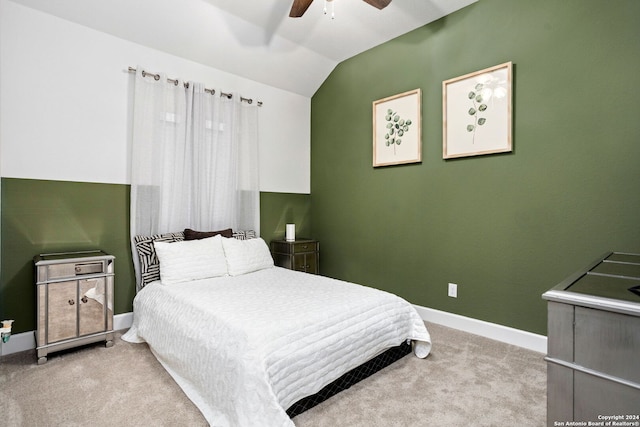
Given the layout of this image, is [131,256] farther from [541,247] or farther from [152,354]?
[541,247]

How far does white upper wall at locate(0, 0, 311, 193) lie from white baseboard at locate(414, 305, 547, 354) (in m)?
3.24

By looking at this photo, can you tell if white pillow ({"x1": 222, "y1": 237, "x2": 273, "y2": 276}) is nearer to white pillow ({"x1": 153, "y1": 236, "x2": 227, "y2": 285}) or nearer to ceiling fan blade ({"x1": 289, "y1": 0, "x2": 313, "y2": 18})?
white pillow ({"x1": 153, "y1": 236, "x2": 227, "y2": 285})

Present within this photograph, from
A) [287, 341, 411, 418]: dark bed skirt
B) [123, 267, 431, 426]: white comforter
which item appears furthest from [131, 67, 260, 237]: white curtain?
[287, 341, 411, 418]: dark bed skirt

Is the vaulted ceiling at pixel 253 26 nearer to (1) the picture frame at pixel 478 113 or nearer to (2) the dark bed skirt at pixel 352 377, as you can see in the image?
(1) the picture frame at pixel 478 113

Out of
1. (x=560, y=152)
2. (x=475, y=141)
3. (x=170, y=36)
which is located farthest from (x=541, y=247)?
(x=170, y=36)

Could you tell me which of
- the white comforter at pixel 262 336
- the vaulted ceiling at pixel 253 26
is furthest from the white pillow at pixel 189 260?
the vaulted ceiling at pixel 253 26

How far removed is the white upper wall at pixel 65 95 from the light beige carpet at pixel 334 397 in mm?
1524

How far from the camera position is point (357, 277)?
3.91 meters

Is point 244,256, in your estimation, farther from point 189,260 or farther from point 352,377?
point 352,377

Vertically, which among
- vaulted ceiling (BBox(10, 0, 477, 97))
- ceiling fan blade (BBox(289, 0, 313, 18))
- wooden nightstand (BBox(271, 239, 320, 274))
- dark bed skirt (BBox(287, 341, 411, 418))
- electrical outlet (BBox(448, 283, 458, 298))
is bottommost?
dark bed skirt (BBox(287, 341, 411, 418))

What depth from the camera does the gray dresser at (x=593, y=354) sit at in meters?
0.81

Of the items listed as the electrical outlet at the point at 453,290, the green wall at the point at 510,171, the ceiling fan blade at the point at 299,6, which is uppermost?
the ceiling fan blade at the point at 299,6

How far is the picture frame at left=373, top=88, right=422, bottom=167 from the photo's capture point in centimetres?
330

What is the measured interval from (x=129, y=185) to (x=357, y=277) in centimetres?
263
